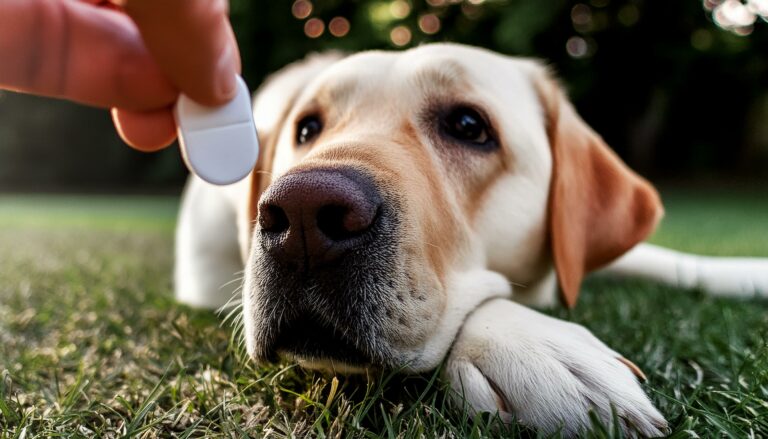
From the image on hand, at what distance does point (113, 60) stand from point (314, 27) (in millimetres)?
12552

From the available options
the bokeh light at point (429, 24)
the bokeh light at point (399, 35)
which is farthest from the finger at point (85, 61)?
the bokeh light at point (429, 24)

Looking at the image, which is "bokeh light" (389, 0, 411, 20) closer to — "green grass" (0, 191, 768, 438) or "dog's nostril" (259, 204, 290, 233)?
"green grass" (0, 191, 768, 438)

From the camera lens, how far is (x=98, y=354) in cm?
214

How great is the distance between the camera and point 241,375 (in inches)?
66.0

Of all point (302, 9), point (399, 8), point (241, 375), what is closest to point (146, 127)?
point (241, 375)

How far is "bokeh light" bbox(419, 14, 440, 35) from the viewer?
12.5 m

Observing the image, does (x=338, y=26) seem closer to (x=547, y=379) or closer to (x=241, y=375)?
(x=241, y=375)

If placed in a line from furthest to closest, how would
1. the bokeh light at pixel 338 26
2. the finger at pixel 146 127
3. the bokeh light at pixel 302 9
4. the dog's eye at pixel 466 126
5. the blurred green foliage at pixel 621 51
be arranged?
the bokeh light at pixel 302 9 < the bokeh light at pixel 338 26 < the blurred green foliage at pixel 621 51 < the dog's eye at pixel 466 126 < the finger at pixel 146 127

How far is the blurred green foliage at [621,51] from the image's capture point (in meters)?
12.3

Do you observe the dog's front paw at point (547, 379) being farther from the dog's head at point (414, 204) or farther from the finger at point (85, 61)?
the finger at point (85, 61)

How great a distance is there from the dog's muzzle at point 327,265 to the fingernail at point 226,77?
0.75 ft

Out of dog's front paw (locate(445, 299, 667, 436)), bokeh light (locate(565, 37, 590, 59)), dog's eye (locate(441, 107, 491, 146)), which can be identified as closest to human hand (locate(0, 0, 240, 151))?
dog's front paw (locate(445, 299, 667, 436))

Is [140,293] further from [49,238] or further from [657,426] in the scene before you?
[49,238]

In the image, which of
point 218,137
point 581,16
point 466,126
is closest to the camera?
point 218,137
